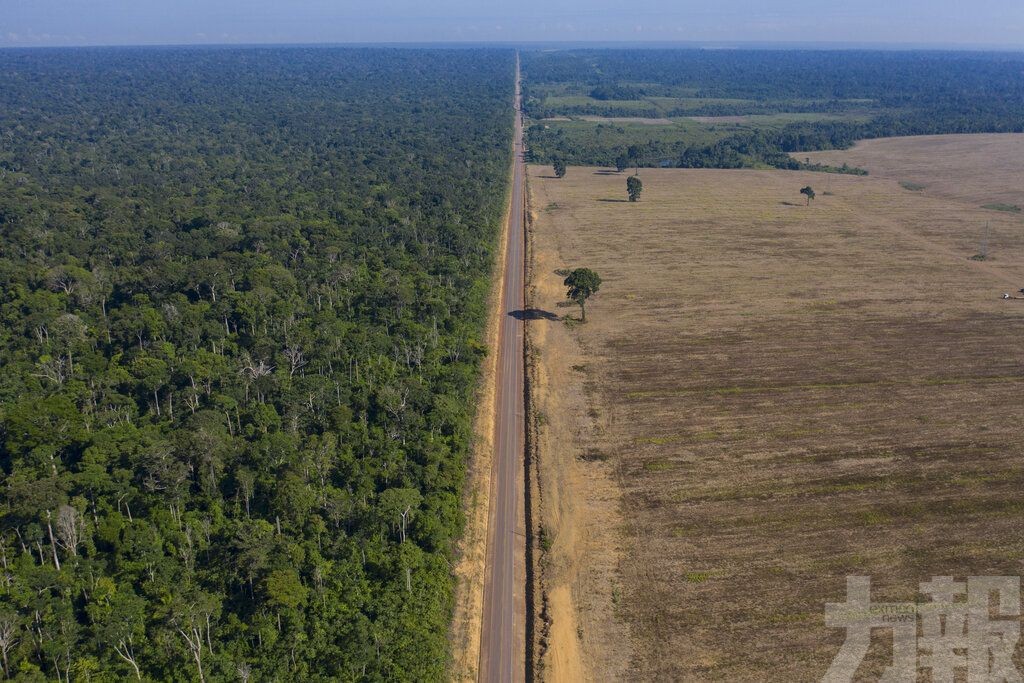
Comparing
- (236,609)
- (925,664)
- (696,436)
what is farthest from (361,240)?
(925,664)

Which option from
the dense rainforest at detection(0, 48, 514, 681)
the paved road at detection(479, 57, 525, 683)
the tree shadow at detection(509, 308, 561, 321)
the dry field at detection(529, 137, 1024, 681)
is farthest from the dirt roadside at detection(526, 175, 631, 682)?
the dense rainforest at detection(0, 48, 514, 681)

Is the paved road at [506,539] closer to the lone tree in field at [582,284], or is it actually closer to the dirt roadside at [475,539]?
the dirt roadside at [475,539]

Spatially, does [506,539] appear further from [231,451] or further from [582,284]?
[582,284]

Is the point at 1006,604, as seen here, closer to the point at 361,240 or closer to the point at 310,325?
the point at 310,325

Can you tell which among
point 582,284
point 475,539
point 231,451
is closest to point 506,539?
point 475,539

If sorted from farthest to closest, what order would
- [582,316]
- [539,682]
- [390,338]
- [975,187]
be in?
[975,187] < [582,316] < [390,338] < [539,682]

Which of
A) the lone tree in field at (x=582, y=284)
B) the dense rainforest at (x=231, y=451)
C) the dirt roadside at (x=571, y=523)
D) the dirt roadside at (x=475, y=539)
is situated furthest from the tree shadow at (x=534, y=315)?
the dirt roadside at (x=475, y=539)
